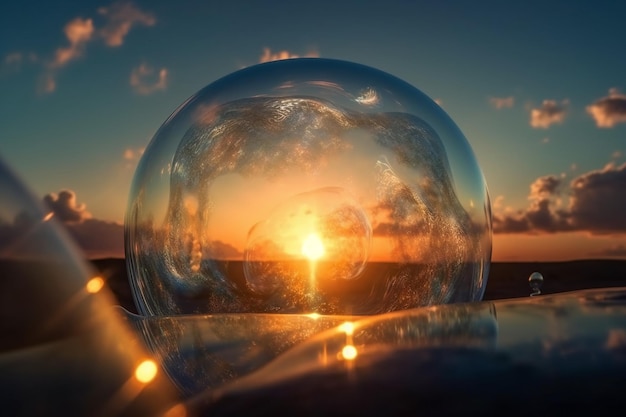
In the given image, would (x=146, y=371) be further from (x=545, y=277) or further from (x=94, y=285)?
(x=545, y=277)

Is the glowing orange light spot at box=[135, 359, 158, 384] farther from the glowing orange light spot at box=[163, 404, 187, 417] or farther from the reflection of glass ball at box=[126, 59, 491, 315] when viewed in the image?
the reflection of glass ball at box=[126, 59, 491, 315]

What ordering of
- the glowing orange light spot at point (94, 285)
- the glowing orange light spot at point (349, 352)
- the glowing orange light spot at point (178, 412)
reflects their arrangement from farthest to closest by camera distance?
the glowing orange light spot at point (94, 285)
the glowing orange light spot at point (349, 352)
the glowing orange light spot at point (178, 412)

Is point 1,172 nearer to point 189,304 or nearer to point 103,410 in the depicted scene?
point 103,410

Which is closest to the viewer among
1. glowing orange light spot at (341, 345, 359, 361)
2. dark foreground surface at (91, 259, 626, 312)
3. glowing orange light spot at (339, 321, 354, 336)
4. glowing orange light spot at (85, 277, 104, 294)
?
glowing orange light spot at (341, 345, 359, 361)

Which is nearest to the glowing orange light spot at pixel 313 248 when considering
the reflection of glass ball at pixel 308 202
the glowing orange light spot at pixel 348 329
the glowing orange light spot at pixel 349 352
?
the reflection of glass ball at pixel 308 202

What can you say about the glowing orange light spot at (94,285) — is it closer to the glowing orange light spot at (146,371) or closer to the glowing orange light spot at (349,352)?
the glowing orange light spot at (146,371)

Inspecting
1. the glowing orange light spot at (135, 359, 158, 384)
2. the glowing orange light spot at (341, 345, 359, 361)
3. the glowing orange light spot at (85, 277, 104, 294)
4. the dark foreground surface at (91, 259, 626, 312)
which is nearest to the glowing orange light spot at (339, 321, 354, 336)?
the glowing orange light spot at (341, 345, 359, 361)

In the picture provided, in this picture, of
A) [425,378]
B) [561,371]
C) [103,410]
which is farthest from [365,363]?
[103,410]
